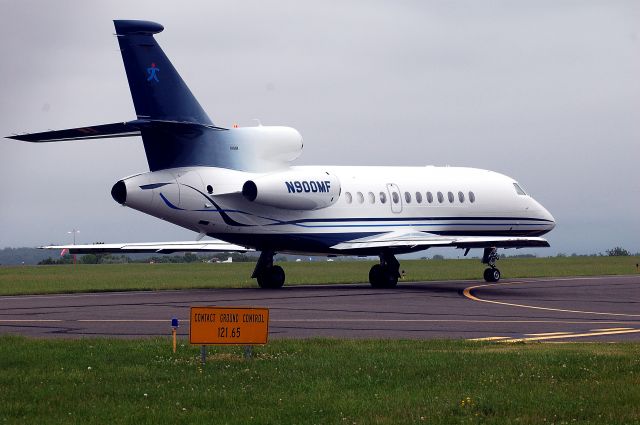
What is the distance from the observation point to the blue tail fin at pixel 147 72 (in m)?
32.2

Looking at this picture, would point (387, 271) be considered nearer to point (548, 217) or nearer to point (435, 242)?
point (435, 242)

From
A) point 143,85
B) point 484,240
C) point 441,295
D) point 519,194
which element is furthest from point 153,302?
point 519,194

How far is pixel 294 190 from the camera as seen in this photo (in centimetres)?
3538

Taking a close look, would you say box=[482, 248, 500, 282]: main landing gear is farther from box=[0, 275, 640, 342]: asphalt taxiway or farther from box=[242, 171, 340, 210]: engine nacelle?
box=[242, 171, 340, 210]: engine nacelle

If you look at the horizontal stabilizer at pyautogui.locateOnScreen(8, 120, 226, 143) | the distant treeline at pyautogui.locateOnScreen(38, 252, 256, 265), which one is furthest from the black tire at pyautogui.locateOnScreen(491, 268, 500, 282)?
the distant treeline at pyautogui.locateOnScreen(38, 252, 256, 265)

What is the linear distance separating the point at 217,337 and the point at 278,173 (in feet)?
68.8

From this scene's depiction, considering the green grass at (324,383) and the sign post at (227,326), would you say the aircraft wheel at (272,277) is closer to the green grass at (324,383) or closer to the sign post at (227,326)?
the green grass at (324,383)

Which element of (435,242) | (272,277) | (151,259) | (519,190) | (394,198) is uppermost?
(519,190)

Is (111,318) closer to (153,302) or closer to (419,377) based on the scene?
(153,302)

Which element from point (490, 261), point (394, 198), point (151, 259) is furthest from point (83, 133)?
point (151, 259)

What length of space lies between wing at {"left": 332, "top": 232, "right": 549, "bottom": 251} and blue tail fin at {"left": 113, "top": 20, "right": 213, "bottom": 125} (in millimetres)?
8490

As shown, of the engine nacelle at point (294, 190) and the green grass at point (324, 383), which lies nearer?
the green grass at point (324, 383)

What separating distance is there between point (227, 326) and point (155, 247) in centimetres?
2515

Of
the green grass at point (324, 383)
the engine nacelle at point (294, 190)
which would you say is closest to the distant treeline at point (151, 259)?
the engine nacelle at point (294, 190)
